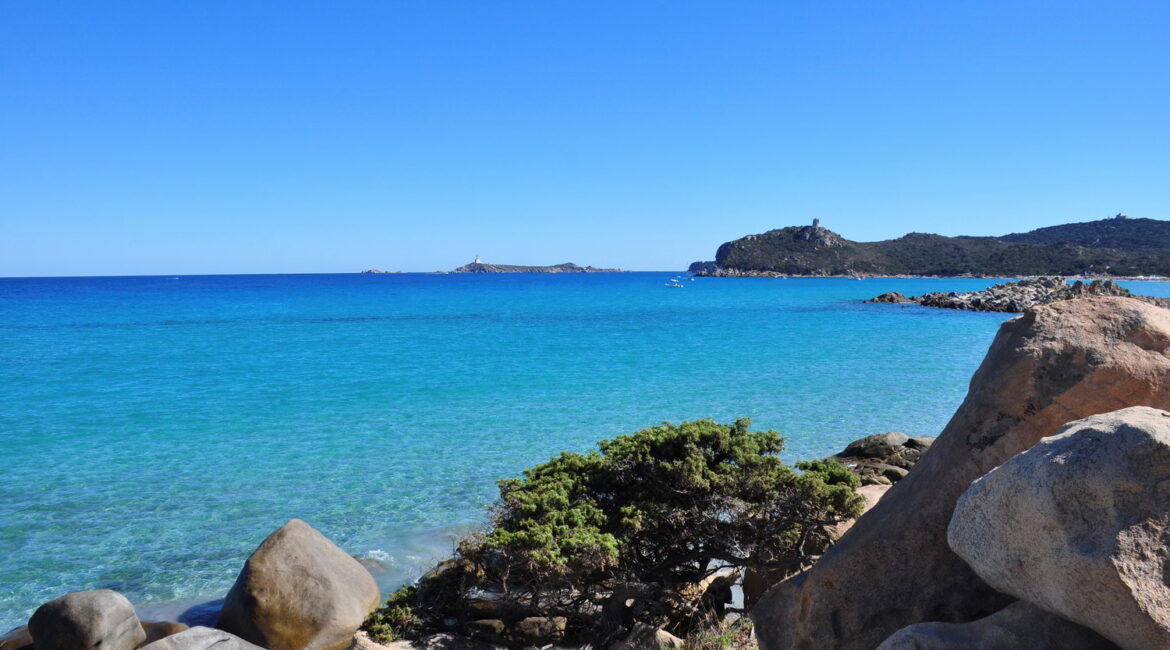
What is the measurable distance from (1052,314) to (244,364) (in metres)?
31.7

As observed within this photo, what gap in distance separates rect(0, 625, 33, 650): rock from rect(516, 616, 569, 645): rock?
203 inches

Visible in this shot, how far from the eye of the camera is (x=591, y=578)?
744 centimetres

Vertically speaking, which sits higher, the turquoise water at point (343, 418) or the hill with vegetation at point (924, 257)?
the hill with vegetation at point (924, 257)

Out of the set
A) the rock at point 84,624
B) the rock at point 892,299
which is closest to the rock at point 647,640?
the rock at point 84,624

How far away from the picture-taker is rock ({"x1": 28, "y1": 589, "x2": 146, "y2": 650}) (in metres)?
8.05

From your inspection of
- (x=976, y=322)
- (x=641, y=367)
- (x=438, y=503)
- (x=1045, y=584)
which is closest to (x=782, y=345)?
(x=641, y=367)

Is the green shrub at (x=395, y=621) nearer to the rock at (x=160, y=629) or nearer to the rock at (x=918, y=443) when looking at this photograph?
the rock at (x=160, y=629)

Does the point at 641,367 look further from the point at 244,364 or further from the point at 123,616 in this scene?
the point at 123,616

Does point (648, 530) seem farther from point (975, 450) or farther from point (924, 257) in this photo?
point (924, 257)

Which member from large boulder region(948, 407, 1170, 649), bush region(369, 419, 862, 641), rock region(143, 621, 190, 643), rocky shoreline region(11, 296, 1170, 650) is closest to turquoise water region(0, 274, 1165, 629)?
rock region(143, 621, 190, 643)

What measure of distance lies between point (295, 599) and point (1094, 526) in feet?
26.2

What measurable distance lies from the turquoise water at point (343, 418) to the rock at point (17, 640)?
594mm

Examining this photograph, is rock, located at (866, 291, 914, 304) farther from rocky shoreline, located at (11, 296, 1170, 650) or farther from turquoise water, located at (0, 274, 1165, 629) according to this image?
rocky shoreline, located at (11, 296, 1170, 650)

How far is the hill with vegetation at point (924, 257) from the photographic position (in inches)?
4601
